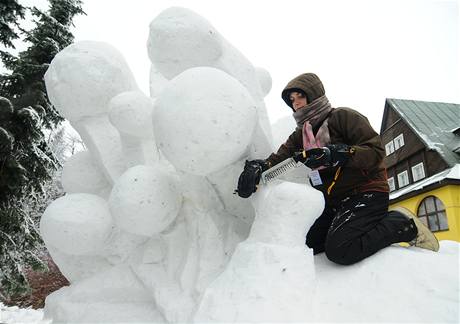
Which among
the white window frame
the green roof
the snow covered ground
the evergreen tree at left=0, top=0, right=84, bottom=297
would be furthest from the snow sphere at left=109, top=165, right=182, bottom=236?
the white window frame

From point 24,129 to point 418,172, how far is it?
34.8 feet

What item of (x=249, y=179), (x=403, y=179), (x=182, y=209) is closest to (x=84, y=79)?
(x=182, y=209)

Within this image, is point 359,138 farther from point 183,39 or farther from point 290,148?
point 183,39

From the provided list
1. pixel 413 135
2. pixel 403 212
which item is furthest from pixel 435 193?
pixel 403 212

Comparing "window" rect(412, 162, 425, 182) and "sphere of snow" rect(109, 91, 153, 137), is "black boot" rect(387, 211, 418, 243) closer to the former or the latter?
"sphere of snow" rect(109, 91, 153, 137)

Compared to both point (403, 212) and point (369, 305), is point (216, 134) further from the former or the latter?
point (403, 212)

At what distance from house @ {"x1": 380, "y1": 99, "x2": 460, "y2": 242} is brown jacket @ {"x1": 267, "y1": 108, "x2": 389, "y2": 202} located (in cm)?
792

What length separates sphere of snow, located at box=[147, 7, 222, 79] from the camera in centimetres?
191

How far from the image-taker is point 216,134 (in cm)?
153

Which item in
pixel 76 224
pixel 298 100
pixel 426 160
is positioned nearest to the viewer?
pixel 76 224

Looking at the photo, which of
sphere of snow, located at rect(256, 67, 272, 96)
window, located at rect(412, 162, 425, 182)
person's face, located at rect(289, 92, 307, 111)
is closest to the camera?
person's face, located at rect(289, 92, 307, 111)

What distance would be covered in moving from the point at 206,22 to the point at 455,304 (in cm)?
178

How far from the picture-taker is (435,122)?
38.5 feet

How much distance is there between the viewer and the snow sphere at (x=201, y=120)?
1511 millimetres
